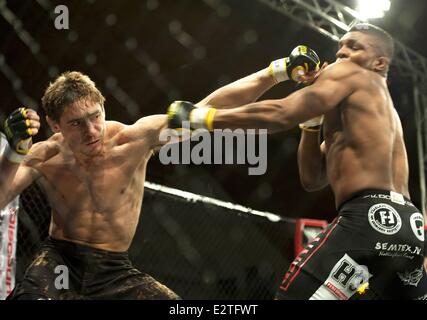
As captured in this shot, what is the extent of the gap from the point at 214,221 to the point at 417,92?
2379 millimetres

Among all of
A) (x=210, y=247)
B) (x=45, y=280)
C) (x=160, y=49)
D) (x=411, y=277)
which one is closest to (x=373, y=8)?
(x=160, y=49)

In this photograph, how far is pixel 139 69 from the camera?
5.52m

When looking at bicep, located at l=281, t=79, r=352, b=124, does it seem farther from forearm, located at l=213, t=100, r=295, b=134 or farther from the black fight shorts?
the black fight shorts

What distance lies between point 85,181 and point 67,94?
35 centimetres

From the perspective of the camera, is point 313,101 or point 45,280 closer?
point 313,101

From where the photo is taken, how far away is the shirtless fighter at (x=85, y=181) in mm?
2070

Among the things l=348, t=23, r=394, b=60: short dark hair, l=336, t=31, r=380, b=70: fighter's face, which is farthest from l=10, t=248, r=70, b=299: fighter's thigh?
l=348, t=23, r=394, b=60: short dark hair

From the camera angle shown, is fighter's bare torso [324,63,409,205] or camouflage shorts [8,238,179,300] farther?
camouflage shorts [8,238,179,300]

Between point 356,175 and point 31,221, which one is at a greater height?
point 356,175

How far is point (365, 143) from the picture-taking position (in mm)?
1846

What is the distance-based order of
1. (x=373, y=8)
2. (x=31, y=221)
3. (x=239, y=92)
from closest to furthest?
(x=239, y=92)
(x=31, y=221)
(x=373, y=8)

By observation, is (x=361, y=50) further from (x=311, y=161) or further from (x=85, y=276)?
(x=85, y=276)

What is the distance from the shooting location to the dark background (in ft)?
15.6
